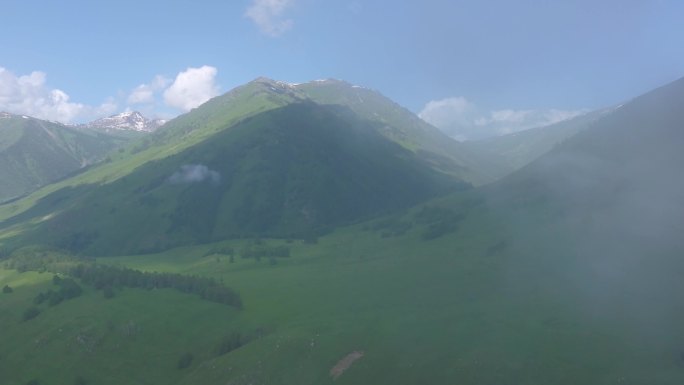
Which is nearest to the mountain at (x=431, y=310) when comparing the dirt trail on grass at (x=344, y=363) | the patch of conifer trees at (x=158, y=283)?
the dirt trail on grass at (x=344, y=363)

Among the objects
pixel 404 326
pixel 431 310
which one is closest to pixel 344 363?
pixel 404 326

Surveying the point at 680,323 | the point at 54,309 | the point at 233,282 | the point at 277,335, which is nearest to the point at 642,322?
the point at 680,323

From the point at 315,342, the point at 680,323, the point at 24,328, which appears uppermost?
the point at 24,328

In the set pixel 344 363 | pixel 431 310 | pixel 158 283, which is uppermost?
pixel 158 283

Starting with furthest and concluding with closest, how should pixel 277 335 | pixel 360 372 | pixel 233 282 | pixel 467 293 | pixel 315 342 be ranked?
pixel 233 282 < pixel 467 293 < pixel 277 335 < pixel 315 342 < pixel 360 372

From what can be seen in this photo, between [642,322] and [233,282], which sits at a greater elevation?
[233,282]

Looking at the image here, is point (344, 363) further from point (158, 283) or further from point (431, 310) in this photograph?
point (158, 283)

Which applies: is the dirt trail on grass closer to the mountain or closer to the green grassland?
the mountain

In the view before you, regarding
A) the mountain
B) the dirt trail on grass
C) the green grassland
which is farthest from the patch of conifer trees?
the dirt trail on grass

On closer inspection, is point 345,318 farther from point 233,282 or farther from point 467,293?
point 233,282
